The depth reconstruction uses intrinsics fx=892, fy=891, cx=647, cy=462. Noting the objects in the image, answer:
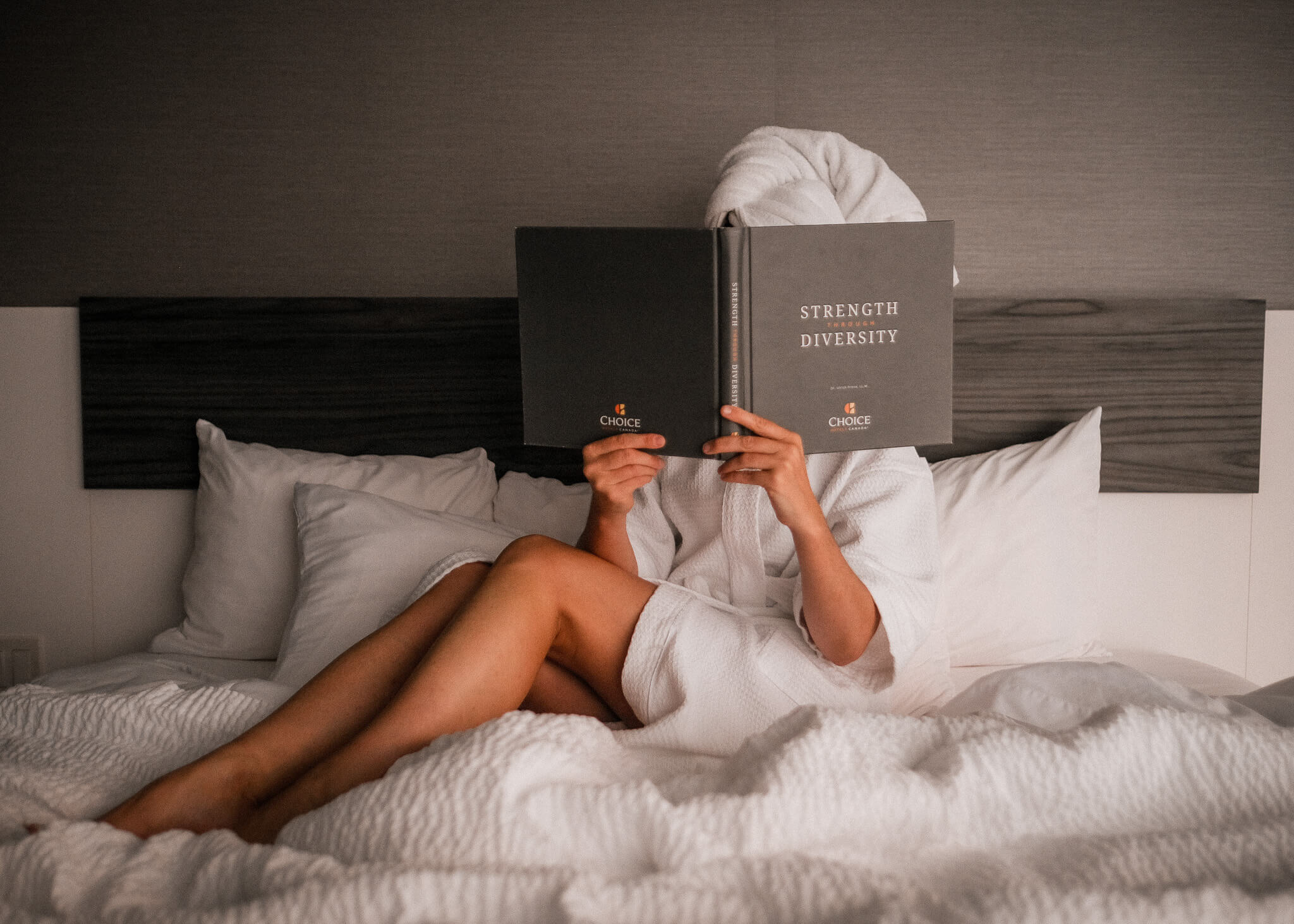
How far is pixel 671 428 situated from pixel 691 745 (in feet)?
1.28

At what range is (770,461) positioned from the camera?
3.40 feet

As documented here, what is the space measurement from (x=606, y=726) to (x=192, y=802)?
1.39 feet

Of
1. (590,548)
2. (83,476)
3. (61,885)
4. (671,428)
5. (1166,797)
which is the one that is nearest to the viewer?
(61,885)

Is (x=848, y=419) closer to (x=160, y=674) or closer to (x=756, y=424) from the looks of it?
(x=756, y=424)

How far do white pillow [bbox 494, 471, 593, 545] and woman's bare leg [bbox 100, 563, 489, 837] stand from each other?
43cm

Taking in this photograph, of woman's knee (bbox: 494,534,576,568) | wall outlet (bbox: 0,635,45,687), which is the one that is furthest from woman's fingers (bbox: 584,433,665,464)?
wall outlet (bbox: 0,635,45,687)

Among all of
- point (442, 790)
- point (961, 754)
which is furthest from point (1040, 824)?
point (442, 790)

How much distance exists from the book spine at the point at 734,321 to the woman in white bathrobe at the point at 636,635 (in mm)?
26

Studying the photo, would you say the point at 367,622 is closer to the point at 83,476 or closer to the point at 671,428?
the point at 671,428

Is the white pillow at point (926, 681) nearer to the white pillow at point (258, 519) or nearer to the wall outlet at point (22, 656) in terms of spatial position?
the white pillow at point (258, 519)

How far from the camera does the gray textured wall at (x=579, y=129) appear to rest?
5.61 feet

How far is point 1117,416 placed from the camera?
1.68 meters

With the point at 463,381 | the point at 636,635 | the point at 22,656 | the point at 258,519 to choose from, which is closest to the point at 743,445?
the point at 636,635

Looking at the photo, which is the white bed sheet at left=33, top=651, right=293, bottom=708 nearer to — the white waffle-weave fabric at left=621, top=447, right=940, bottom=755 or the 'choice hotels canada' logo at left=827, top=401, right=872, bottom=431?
the white waffle-weave fabric at left=621, top=447, right=940, bottom=755
